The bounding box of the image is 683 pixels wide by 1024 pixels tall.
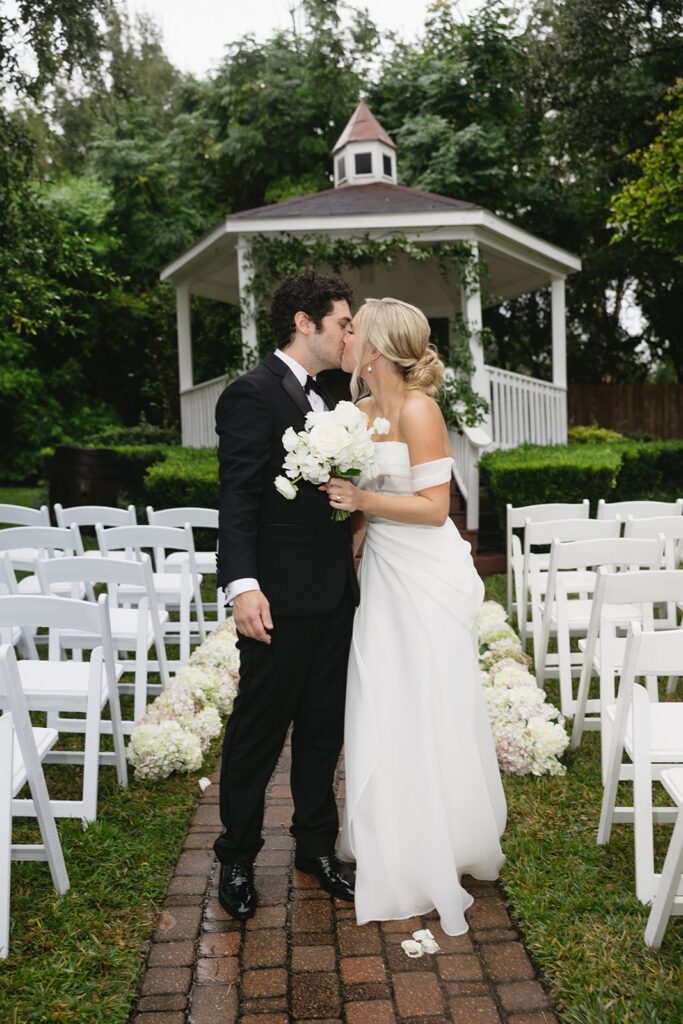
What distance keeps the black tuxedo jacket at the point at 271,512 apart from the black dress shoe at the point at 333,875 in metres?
0.98

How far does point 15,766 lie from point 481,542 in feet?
27.2

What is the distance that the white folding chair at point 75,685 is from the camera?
3693 millimetres

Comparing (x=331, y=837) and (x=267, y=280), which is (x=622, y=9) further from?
(x=331, y=837)

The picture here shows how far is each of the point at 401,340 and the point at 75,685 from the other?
210cm

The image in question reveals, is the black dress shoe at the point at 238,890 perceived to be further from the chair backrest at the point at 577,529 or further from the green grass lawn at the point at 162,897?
the chair backrest at the point at 577,529

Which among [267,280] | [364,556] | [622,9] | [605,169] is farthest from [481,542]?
[605,169]

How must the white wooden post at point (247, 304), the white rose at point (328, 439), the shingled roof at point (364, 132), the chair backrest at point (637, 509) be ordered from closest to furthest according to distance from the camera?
the white rose at point (328, 439)
the chair backrest at point (637, 509)
the white wooden post at point (247, 304)
the shingled roof at point (364, 132)

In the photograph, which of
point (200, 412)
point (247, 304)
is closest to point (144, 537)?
point (247, 304)

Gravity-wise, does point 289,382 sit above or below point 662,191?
below

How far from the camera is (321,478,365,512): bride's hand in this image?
3070mm

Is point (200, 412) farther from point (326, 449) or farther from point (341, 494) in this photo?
point (326, 449)

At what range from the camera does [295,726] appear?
343cm

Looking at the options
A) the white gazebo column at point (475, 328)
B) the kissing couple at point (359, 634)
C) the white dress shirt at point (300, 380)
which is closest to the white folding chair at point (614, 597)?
the kissing couple at point (359, 634)

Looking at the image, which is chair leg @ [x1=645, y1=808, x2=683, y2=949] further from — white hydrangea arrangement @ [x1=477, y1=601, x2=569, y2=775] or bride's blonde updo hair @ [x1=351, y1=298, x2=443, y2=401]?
bride's blonde updo hair @ [x1=351, y1=298, x2=443, y2=401]
